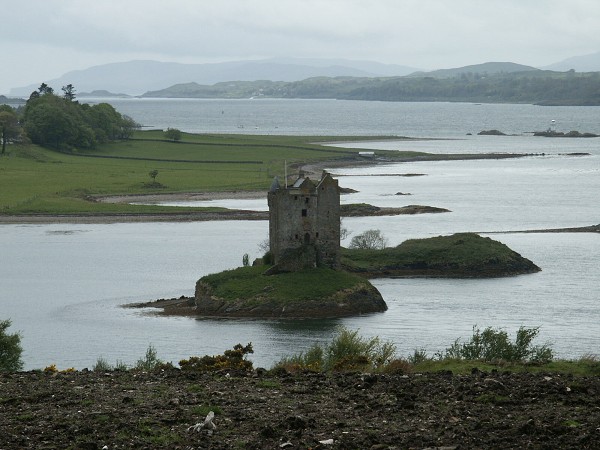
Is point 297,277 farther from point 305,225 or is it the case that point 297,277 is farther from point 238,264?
point 238,264

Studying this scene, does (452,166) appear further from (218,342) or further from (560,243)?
(218,342)

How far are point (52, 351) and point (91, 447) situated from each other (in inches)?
1373

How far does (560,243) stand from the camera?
316 feet

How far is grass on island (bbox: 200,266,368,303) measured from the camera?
65250 mm

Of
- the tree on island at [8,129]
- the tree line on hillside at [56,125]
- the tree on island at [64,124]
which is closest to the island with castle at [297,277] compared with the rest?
the tree on island at [8,129]

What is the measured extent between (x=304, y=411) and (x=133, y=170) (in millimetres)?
134291

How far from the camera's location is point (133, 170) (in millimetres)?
155500

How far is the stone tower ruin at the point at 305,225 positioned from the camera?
67500 mm

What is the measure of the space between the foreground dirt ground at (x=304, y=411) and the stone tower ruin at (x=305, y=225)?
132 feet

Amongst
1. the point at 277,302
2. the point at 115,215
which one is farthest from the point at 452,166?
the point at 277,302

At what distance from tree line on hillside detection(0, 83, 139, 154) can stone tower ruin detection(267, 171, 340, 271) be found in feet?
344

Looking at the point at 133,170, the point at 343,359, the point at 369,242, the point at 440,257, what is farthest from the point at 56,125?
the point at 343,359

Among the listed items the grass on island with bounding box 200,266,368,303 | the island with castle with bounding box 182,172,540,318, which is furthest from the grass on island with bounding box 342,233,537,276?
the grass on island with bounding box 200,266,368,303

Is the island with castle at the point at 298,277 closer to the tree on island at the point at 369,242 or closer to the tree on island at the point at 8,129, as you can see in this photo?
the tree on island at the point at 369,242
